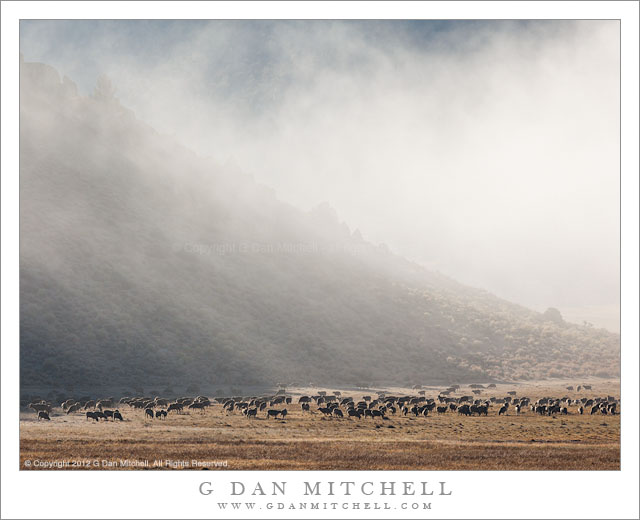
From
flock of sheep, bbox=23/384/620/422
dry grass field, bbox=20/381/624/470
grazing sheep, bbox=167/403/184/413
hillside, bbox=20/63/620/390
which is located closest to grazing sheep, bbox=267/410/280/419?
flock of sheep, bbox=23/384/620/422

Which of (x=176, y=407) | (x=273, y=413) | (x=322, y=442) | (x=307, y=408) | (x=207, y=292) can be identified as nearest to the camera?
(x=322, y=442)

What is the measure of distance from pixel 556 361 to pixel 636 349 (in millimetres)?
77482

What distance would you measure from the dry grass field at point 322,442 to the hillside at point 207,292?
3028 cm

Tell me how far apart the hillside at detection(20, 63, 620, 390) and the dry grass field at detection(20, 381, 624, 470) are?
99.3ft

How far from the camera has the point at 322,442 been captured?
96.6 feet

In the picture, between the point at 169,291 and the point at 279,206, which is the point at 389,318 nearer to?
the point at 169,291

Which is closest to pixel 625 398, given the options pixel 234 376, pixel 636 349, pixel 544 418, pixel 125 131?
pixel 636 349

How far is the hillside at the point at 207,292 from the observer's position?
73.1 metres

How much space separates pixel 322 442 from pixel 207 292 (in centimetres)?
6786

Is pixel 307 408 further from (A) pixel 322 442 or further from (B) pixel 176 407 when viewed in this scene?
(A) pixel 322 442

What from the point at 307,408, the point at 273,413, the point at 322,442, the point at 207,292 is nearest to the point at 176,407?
the point at 273,413

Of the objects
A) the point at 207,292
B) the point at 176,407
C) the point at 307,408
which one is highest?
the point at 207,292

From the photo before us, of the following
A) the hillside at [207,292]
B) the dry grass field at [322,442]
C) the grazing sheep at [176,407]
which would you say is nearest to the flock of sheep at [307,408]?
the grazing sheep at [176,407]

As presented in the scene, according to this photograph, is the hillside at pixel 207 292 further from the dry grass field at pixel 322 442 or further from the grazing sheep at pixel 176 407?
the dry grass field at pixel 322 442
